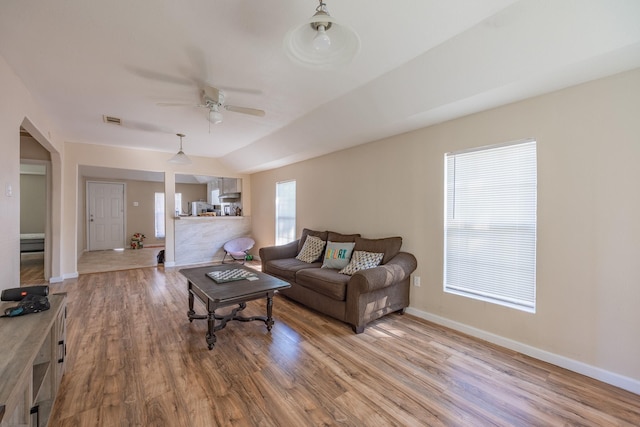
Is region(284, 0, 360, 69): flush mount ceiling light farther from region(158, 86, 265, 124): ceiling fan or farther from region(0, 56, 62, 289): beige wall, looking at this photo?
region(0, 56, 62, 289): beige wall

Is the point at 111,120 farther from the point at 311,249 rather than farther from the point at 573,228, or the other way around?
the point at 573,228

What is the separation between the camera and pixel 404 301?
330cm

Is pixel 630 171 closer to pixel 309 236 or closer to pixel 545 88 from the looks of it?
pixel 545 88

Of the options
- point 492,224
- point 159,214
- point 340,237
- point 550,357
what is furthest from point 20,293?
point 159,214

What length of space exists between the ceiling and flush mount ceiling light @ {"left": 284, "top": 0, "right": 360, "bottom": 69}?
0.60 metres

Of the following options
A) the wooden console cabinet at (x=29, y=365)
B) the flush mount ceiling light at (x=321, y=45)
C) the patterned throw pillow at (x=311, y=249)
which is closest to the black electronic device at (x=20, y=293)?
the wooden console cabinet at (x=29, y=365)

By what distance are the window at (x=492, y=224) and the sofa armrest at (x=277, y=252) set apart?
2.50 meters

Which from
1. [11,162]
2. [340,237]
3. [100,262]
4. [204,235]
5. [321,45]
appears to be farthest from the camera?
[204,235]

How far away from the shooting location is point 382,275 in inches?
112

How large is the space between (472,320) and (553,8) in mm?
2612

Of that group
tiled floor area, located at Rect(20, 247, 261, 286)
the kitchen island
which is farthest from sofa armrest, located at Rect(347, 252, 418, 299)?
the kitchen island

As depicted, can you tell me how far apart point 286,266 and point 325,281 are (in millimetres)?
979

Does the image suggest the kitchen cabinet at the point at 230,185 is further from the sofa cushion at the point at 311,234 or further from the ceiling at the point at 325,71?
the ceiling at the point at 325,71

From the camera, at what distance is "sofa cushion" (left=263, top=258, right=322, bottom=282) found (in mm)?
3768
